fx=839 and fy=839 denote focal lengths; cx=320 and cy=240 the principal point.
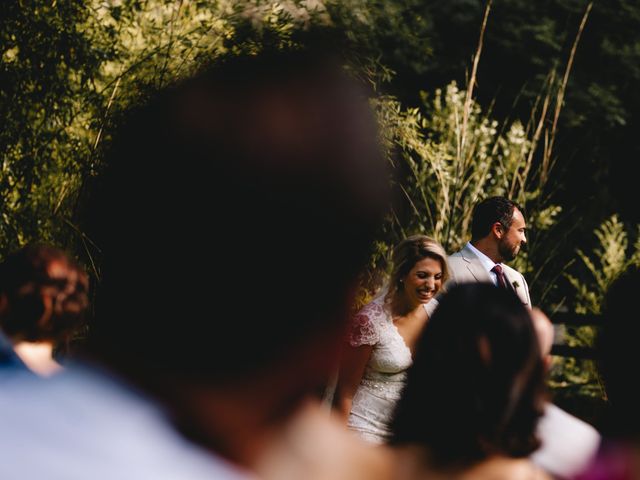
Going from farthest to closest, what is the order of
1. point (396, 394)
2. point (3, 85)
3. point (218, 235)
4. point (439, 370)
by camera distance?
1. point (3, 85)
2. point (396, 394)
3. point (439, 370)
4. point (218, 235)

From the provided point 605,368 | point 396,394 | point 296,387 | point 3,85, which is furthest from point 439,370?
point 3,85

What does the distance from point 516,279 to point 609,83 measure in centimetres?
877

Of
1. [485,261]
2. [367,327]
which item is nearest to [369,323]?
[367,327]

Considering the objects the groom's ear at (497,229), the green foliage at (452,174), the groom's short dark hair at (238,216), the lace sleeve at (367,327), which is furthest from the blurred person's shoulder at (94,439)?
the green foliage at (452,174)

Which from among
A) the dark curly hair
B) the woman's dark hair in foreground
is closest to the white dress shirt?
the dark curly hair

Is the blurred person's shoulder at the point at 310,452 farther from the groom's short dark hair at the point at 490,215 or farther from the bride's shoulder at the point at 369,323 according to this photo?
the groom's short dark hair at the point at 490,215

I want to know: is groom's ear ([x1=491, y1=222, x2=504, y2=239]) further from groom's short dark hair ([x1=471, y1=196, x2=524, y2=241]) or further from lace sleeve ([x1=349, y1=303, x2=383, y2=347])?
lace sleeve ([x1=349, y1=303, x2=383, y2=347])

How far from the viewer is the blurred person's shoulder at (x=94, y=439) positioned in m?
0.58

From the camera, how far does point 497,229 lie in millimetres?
5375

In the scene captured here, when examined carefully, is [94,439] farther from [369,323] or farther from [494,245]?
[494,245]

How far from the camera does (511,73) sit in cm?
1305

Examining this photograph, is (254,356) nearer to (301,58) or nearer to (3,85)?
(301,58)

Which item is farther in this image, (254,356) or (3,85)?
(3,85)

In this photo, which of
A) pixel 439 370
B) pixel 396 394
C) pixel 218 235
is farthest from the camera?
pixel 396 394
